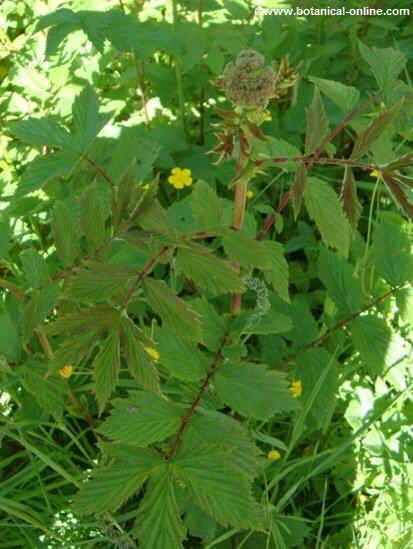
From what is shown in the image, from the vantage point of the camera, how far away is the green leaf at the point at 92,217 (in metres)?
1.03

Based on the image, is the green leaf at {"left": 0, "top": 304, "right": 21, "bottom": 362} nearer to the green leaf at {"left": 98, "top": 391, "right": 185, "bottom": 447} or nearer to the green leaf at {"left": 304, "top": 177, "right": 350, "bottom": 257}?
the green leaf at {"left": 98, "top": 391, "right": 185, "bottom": 447}

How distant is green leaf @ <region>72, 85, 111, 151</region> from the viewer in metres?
1.41

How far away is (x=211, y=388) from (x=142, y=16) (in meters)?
1.49

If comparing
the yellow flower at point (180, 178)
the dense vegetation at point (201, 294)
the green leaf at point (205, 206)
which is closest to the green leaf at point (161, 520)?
the dense vegetation at point (201, 294)

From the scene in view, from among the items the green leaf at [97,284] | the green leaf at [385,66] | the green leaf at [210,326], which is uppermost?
the green leaf at [385,66]

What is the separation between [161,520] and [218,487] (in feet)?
0.31

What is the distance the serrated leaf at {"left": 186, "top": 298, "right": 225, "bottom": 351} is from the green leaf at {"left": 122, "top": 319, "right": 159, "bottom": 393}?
0.27 metres

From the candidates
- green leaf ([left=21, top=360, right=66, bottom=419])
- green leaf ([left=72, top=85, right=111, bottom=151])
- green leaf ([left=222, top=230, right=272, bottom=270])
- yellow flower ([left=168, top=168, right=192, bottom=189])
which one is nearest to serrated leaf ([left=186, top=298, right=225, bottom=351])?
green leaf ([left=222, top=230, right=272, bottom=270])

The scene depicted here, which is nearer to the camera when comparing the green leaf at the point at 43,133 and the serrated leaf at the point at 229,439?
the serrated leaf at the point at 229,439

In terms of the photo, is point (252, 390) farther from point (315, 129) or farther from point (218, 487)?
point (315, 129)

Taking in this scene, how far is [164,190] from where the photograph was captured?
2223mm

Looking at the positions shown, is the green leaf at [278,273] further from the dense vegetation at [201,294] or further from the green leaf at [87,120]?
the green leaf at [87,120]

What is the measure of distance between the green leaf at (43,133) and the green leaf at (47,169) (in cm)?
3

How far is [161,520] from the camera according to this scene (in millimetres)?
915
